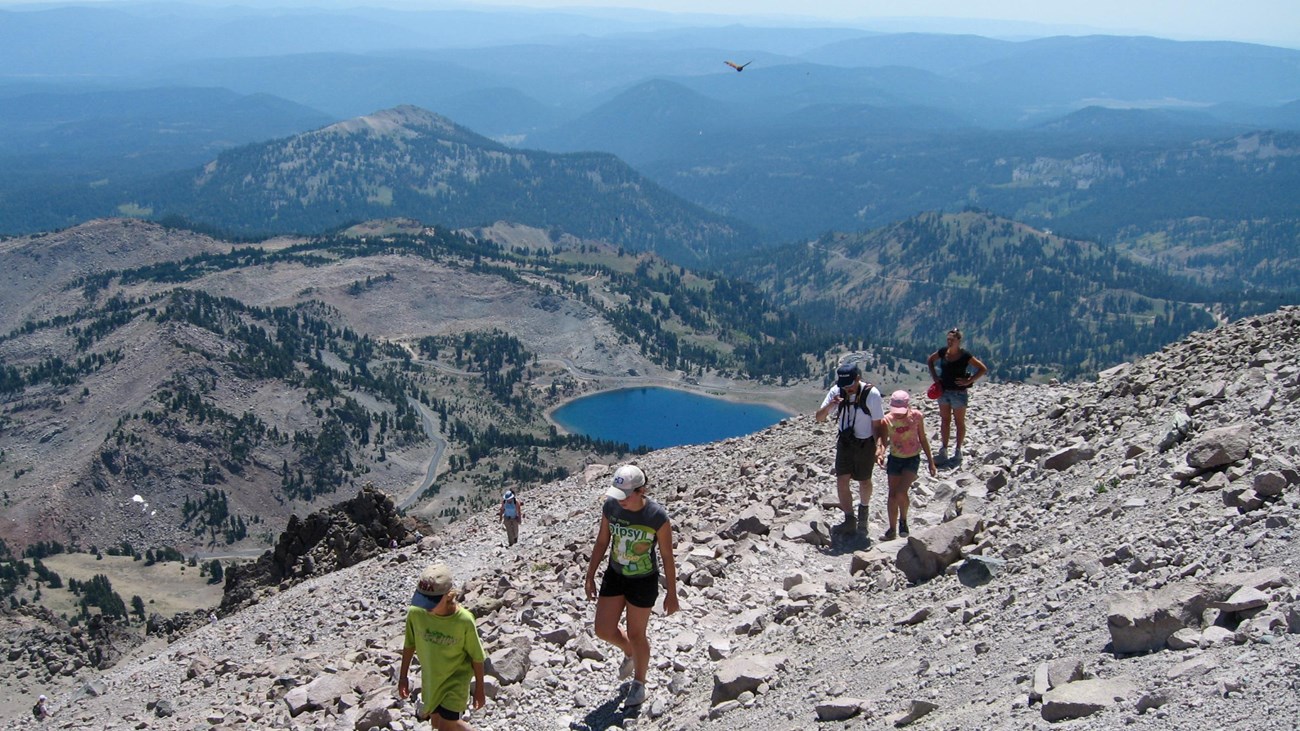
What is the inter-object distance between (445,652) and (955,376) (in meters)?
12.7

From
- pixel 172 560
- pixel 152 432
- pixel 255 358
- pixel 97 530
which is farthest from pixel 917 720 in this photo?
pixel 255 358

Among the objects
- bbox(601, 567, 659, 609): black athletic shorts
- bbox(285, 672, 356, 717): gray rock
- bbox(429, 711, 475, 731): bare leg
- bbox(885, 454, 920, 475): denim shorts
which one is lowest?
bbox(285, 672, 356, 717): gray rock

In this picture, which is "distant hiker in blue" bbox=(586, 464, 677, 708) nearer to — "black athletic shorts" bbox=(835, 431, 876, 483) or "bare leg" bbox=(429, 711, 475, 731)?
"bare leg" bbox=(429, 711, 475, 731)

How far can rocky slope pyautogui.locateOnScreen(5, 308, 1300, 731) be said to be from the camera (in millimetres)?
8938

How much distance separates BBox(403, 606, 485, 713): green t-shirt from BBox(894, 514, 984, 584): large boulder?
6.08 m

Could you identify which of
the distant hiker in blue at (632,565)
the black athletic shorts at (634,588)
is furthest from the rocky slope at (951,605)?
the black athletic shorts at (634,588)

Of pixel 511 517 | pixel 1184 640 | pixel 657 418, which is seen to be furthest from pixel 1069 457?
pixel 657 418

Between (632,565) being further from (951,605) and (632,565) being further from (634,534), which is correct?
(951,605)

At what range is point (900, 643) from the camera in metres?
11.6

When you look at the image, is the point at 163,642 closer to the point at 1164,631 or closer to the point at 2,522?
the point at 1164,631

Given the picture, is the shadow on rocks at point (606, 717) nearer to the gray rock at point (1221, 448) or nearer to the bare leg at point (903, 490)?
the bare leg at point (903, 490)

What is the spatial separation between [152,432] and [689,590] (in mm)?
114345

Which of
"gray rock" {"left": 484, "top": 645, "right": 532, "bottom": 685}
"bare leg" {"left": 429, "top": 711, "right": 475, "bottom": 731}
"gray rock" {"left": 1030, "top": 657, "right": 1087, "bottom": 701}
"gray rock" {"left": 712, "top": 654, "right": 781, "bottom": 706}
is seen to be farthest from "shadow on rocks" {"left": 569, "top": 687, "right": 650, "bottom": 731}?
"gray rock" {"left": 1030, "top": 657, "right": 1087, "bottom": 701}

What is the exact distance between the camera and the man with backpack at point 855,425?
15984mm
